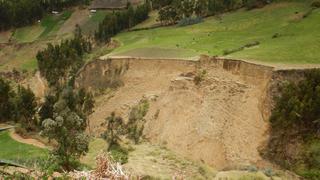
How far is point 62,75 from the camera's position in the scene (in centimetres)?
4341

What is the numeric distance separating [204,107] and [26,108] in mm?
12140

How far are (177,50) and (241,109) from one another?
9.00m

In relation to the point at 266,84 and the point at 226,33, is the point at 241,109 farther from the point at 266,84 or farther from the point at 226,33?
the point at 226,33

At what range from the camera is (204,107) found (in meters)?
28.5

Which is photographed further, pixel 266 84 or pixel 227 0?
pixel 227 0

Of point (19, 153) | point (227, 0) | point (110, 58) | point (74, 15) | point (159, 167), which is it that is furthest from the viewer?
point (74, 15)

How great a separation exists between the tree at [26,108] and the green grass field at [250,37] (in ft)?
24.7

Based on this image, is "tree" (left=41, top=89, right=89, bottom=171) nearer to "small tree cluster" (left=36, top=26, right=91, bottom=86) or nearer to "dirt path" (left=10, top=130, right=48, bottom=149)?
"dirt path" (left=10, top=130, right=48, bottom=149)

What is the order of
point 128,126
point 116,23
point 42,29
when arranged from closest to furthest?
point 128,126, point 116,23, point 42,29

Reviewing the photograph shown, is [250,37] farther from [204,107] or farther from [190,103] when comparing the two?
[204,107]

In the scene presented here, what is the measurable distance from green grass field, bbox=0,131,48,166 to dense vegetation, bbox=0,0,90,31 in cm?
3280

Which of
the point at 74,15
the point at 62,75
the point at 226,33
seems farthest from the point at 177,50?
the point at 74,15

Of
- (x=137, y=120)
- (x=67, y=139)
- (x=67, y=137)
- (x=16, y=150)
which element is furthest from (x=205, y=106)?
(x=16, y=150)

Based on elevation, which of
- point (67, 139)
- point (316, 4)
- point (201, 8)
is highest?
point (316, 4)
